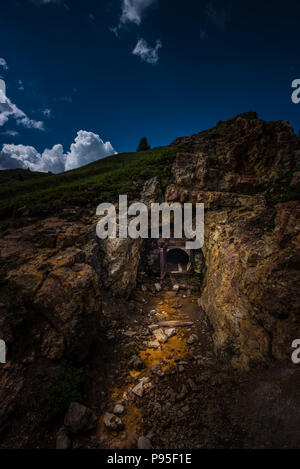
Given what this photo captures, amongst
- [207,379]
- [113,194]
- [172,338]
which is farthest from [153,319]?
[113,194]

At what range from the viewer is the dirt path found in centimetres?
395

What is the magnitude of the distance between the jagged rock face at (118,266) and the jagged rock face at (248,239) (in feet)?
17.4

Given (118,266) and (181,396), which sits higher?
(118,266)

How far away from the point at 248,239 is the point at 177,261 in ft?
39.2

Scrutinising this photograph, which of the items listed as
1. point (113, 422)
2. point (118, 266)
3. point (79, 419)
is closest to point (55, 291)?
point (79, 419)

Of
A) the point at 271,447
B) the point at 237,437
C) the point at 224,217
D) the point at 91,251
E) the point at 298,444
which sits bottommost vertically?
the point at 237,437

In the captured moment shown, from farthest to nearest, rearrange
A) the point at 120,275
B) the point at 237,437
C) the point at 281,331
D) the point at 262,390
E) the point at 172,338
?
1. the point at 120,275
2. the point at 172,338
3. the point at 281,331
4. the point at 262,390
5. the point at 237,437

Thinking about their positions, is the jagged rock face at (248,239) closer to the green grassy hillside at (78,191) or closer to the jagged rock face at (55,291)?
the green grassy hillside at (78,191)

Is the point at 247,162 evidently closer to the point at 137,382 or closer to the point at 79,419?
the point at 137,382

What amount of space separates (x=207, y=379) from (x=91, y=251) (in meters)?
8.26

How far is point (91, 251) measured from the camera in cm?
1004

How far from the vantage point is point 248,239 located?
26.6ft

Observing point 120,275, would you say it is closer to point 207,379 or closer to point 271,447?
point 207,379

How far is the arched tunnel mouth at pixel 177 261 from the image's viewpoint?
17250mm
